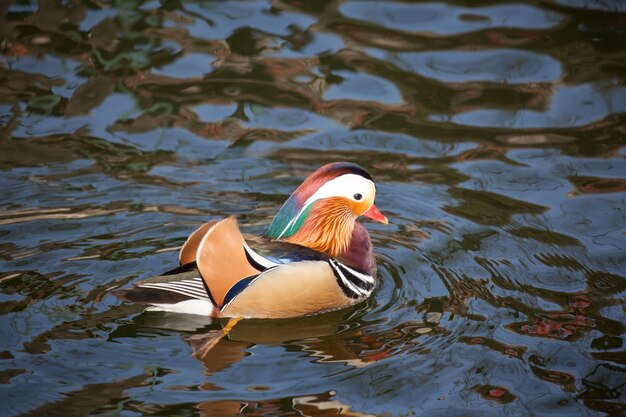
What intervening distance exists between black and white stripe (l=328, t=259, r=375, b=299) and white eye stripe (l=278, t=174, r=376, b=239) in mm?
367

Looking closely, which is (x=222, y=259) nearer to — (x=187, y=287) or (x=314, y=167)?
(x=187, y=287)

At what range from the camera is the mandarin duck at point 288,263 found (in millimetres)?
5395

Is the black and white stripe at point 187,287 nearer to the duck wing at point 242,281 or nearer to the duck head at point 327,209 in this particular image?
the duck wing at point 242,281

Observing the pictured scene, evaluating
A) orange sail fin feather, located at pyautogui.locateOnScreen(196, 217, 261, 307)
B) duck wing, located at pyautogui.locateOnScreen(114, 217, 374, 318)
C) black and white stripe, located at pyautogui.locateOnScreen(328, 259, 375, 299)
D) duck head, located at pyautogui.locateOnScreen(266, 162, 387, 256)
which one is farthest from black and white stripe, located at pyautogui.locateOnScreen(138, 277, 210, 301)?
black and white stripe, located at pyautogui.locateOnScreen(328, 259, 375, 299)

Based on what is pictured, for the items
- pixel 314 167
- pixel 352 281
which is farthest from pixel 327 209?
pixel 314 167

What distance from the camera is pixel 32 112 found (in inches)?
317

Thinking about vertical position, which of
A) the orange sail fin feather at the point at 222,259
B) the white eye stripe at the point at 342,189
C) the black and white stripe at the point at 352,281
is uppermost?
the white eye stripe at the point at 342,189

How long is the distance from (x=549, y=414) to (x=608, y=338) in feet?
2.76

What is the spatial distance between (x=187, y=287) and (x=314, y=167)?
2.22 metres

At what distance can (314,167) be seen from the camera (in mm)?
7477

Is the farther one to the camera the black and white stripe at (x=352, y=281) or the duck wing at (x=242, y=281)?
the black and white stripe at (x=352, y=281)

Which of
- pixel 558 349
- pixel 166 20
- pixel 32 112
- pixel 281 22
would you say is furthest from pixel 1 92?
pixel 558 349

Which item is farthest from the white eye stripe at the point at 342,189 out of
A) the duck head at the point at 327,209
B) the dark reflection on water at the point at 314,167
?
the dark reflection on water at the point at 314,167

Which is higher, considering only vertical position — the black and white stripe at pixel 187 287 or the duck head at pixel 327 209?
the duck head at pixel 327 209
